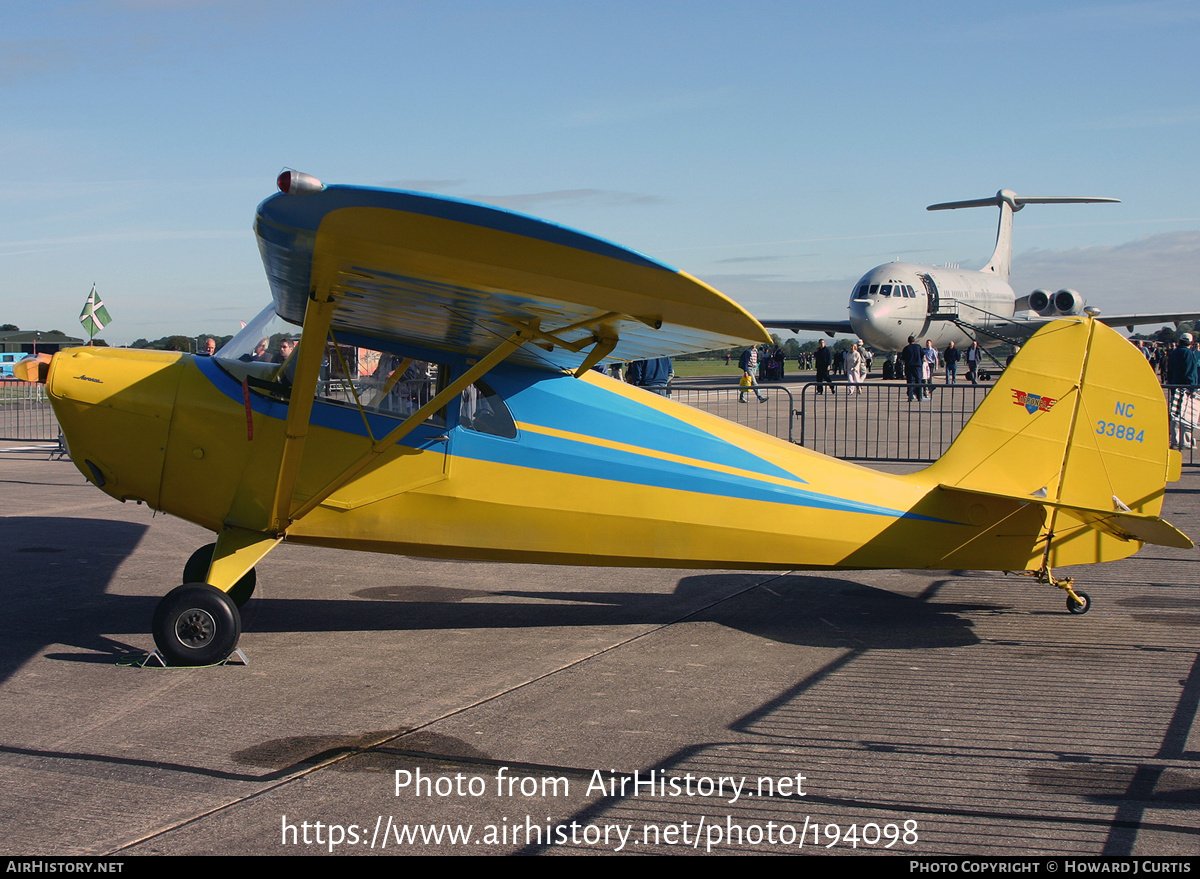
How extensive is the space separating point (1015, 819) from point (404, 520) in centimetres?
373

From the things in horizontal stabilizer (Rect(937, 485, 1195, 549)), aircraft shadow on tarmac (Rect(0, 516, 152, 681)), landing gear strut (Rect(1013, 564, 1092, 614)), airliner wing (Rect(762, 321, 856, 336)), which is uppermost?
airliner wing (Rect(762, 321, 856, 336))

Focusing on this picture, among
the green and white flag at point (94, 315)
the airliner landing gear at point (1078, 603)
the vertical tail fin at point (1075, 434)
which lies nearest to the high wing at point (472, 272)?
the vertical tail fin at point (1075, 434)

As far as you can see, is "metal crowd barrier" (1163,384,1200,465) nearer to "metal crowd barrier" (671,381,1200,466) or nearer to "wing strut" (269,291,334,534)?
"metal crowd barrier" (671,381,1200,466)

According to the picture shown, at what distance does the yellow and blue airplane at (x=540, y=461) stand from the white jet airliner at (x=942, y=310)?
1112 inches

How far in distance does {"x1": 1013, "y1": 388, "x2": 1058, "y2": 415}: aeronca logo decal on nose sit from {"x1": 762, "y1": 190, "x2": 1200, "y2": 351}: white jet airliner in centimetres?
2813

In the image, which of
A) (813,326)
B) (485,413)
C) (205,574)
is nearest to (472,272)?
(485,413)

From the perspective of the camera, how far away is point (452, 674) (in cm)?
528

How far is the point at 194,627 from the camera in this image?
5297 mm

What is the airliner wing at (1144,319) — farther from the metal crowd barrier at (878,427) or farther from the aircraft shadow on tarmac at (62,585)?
the aircraft shadow on tarmac at (62,585)

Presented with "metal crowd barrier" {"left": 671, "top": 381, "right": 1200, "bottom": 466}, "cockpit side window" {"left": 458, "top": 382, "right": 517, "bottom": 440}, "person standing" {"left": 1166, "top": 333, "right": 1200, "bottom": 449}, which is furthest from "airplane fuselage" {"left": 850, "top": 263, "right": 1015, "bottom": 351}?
"cockpit side window" {"left": 458, "top": 382, "right": 517, "bottom": 440}

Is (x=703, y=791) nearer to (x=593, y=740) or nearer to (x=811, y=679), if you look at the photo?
(x=593, y=740)

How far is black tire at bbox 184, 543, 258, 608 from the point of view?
6.43 meters

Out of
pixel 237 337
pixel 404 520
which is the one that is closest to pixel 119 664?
pixel 404 520
